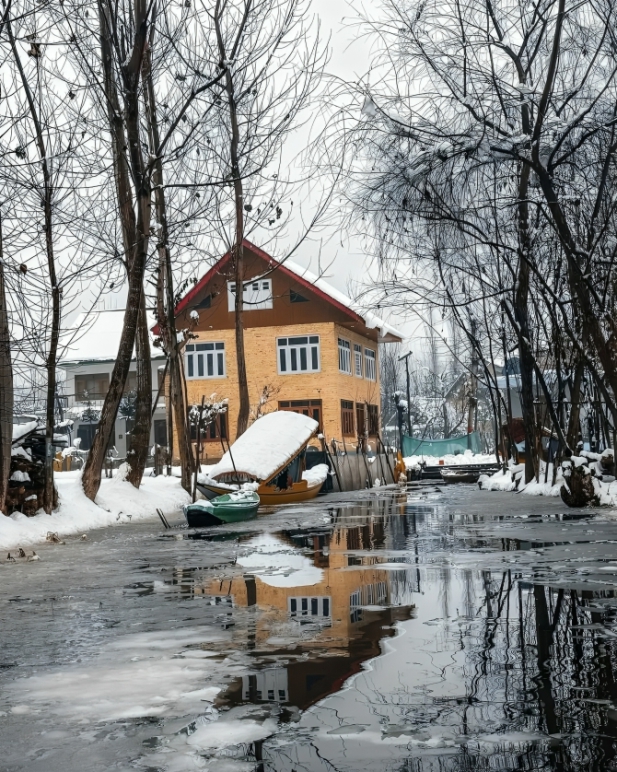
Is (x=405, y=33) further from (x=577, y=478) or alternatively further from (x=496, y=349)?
(x=496, y=349)

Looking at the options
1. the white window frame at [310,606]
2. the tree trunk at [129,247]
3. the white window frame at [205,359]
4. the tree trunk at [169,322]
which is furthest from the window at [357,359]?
the white window frame at [310,606]

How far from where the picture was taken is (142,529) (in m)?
20.6

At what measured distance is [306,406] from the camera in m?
48.6

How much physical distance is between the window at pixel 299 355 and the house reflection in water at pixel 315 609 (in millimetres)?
32846

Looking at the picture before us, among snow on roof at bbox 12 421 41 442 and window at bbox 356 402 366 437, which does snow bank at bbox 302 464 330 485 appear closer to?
snow on roof at bbox 12 421 41 442

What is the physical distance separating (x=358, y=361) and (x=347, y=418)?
4.32 m

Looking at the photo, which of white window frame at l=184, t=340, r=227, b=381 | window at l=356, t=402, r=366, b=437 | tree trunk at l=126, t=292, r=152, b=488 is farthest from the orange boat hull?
window at l=356, t=402, r=366, b=437

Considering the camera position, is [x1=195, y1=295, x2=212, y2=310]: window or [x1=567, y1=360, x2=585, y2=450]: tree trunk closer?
[x1=567, y1=360, x2=585, y2=450]: tree trunk

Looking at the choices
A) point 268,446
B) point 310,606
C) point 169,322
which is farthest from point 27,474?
point 268,446

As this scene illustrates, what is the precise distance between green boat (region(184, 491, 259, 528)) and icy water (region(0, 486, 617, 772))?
661 centimetres

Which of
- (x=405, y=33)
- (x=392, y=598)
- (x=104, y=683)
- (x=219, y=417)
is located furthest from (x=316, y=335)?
(x=104, y=683)

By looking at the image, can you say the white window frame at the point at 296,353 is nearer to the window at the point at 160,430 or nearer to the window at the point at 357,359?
the window at the point at 357,359

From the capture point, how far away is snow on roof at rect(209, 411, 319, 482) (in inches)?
1147

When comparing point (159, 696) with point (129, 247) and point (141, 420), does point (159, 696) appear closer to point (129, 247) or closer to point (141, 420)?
point (129, 247)
